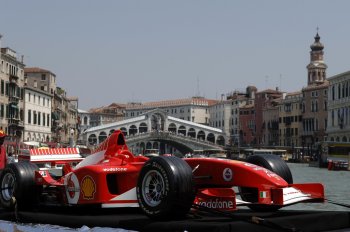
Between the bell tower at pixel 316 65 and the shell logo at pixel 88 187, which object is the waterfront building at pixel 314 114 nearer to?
the bell tower at pixel 316 65

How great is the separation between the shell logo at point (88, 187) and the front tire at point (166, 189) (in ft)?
2.89

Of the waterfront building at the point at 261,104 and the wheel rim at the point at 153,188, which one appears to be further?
the waterfront building at the point at 261,104

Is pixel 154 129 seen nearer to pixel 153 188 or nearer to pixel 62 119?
pixel 62 119

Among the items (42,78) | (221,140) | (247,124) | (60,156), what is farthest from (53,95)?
(60,156)

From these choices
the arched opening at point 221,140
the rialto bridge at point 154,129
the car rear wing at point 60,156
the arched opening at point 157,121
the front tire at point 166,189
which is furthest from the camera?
the arched opening at point 157,121

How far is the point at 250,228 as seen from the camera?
5.45 m

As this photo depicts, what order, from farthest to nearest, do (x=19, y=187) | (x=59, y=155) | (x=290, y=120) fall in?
1. (x=290, y=120)
2. (x=59, y=155)
3. (x=19, y=187)

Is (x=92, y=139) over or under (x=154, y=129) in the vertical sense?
under

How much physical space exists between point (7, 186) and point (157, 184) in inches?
102

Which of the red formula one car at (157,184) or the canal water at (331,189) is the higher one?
the red formula one car at (157,184)

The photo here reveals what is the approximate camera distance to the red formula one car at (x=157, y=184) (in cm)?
589

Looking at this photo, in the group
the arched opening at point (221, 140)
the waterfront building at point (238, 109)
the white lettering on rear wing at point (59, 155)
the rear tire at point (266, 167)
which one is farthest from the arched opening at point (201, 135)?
the rear tire at point (266, 167)

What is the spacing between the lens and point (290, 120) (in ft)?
397

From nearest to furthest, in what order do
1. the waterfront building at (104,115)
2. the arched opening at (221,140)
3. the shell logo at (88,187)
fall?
the shell logo at (88,187)
the arched opening at (221,140)
the waterfront building at (104,115)
